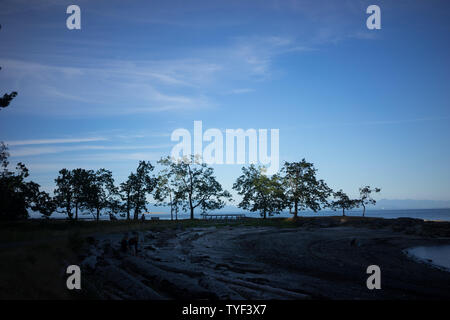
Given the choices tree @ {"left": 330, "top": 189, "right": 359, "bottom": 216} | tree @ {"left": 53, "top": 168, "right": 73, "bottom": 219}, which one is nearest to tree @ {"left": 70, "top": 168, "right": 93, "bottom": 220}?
tree @ {"left": 53, "top": 168, "right": 73, "bottom": 219}

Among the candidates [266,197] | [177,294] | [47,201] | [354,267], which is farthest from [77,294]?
A: [266,197]

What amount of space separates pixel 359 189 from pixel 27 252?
78.9 meters

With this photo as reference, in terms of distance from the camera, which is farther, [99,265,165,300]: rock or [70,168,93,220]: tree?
[70,168,93,220]: tree

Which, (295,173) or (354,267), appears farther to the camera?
(295,173)

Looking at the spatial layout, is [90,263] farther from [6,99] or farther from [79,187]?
[79,187]

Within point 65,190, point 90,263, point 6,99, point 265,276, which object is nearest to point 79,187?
point 65,190

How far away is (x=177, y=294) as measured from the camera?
382 inches

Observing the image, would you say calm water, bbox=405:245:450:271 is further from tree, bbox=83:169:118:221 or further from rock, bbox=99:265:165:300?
tree, bbox=83:169:118:221

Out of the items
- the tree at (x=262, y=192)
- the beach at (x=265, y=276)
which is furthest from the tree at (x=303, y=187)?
the beach at (x=265, y=276)

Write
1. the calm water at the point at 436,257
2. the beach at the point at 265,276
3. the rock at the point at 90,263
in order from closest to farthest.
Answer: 1. the beach at the point at 265,276
2. the rock at the point at 90,263
3. the calm water at the point at 436,257

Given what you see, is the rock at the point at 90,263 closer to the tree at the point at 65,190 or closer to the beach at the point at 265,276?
the beach at the point at 265,276
